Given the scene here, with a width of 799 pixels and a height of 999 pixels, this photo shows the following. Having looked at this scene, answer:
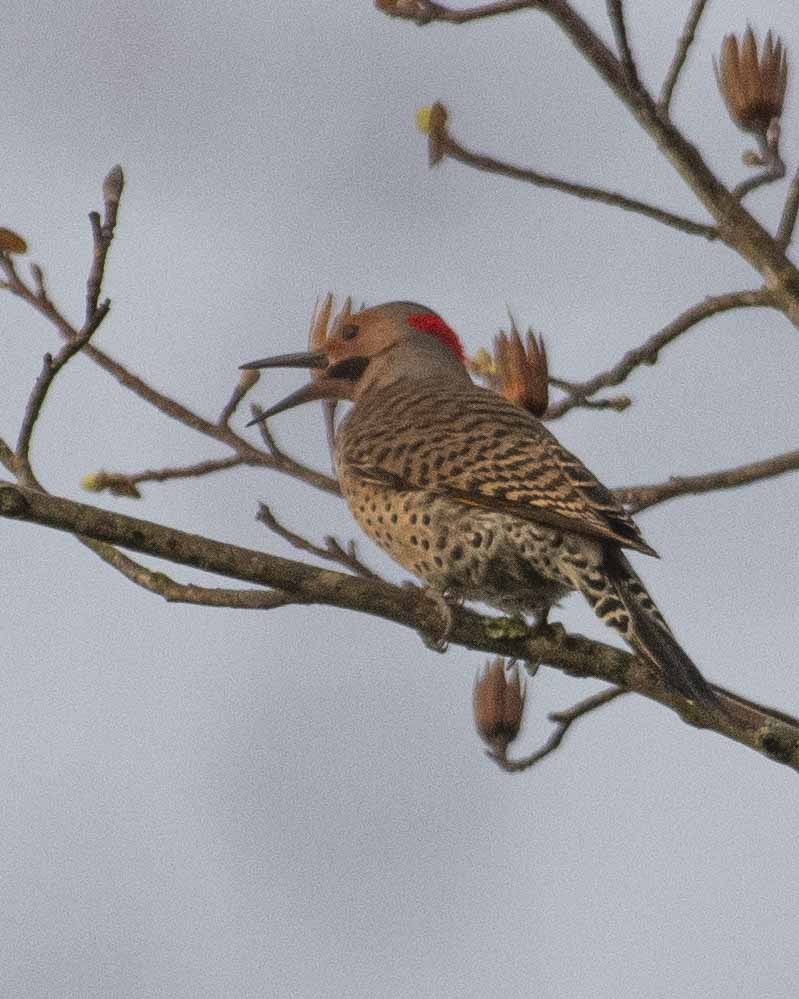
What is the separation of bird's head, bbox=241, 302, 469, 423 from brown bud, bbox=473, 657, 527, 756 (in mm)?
1808

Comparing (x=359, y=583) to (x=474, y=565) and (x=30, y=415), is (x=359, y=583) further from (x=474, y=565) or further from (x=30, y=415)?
(x=474, y=565)

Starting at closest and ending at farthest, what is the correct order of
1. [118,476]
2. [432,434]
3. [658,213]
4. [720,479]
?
[658,213] → [720,479] → [118,476] → [432,434]

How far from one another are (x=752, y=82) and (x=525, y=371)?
81cm

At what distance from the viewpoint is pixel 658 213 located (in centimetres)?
332

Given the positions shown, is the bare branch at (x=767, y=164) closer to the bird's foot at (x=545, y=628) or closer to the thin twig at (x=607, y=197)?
the thin twig at (x=607, y=197)

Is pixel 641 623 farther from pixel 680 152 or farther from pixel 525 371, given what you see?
pixel 680 152

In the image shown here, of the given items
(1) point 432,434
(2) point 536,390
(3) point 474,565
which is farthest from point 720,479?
(1) point 432,434

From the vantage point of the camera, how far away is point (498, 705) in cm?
390

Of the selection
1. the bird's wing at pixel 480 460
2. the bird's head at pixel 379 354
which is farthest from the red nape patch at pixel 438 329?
the bird's wing at pixel 480 460

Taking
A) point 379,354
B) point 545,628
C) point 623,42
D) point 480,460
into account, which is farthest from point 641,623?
point 379,354

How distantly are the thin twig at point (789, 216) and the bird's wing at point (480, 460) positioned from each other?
82 cm

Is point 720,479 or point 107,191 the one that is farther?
point 720,479

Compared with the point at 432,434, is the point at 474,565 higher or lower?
lower

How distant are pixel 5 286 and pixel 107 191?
614 millimetres
